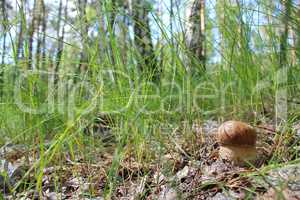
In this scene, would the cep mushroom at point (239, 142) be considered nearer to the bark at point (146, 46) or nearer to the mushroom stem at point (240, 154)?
the mushroom stem at point (240, 154)

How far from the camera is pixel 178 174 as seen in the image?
108 centimetres

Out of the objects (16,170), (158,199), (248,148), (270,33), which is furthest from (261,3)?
(16,170)

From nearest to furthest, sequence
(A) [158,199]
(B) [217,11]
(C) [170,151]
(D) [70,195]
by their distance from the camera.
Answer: (A) [158,199]
(D) [70,195]
(C) [170,151]
(B) [217,11]

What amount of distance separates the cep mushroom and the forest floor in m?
0.03

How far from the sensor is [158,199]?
0.96 meters

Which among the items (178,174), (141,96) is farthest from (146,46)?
(178,174)

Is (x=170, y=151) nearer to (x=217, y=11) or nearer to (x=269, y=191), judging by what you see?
(x=269, y=191)

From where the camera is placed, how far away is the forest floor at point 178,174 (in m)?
0.89

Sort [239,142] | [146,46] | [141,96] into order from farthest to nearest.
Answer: [146,46], [141,96], [239,142]

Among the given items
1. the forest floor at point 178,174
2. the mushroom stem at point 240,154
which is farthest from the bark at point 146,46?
the mushroom stem at point 240,154

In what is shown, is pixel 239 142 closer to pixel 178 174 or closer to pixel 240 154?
pixel 240 154

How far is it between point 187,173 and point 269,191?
0.31 m

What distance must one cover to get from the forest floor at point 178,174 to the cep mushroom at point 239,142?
0.11 ft

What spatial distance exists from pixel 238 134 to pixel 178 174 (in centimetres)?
24
